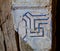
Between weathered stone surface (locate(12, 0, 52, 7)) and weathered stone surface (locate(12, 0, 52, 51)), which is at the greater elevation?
weathered stone surface (locate(12, 0, 52, 7))

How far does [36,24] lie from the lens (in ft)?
2.76

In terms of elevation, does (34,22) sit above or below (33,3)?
below

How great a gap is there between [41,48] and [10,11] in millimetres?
254

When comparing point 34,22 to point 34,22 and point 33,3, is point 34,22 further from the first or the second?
point 33,3

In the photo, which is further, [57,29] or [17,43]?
[17,43]

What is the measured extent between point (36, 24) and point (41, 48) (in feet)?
0.43

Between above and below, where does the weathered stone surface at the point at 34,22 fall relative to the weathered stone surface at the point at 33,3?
below

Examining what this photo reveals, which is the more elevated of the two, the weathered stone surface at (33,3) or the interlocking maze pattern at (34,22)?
the weathered stone surface at (33,3)

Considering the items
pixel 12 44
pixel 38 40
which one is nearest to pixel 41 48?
pixel 38 40

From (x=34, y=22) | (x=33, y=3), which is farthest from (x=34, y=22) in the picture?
(x=33, y=3)

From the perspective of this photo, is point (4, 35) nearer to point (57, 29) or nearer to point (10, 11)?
point (10, 11)

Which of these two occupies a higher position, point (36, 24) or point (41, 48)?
point (36, 24)

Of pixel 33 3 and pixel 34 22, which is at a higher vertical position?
pixel 33 3

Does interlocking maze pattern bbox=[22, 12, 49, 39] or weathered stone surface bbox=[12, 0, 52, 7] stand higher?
weathered stone surface bbox=[12, 0, 52, 7]
